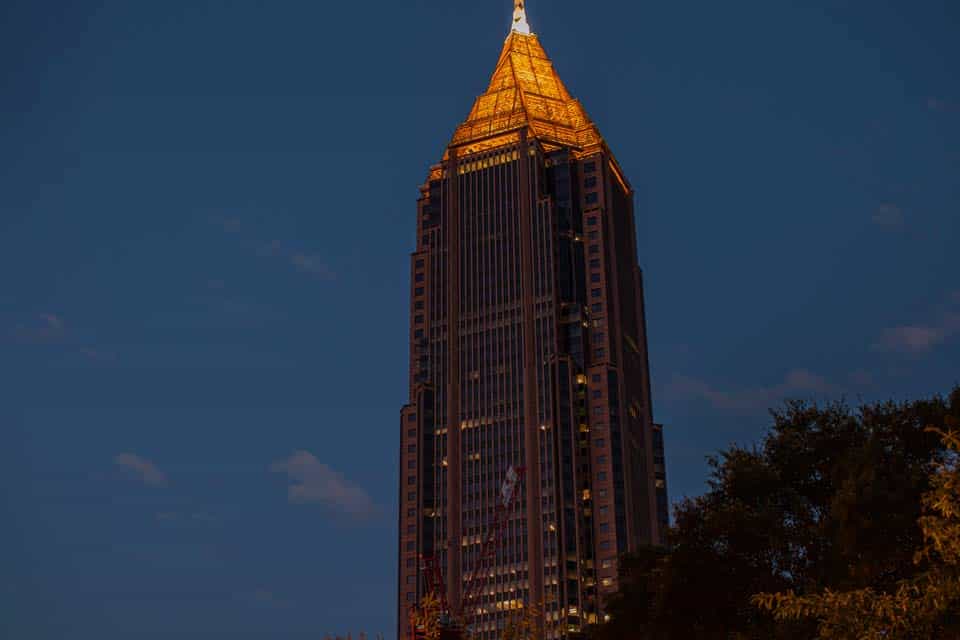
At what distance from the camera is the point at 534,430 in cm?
18400

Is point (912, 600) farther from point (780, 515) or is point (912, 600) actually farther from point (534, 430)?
point (534, 430)

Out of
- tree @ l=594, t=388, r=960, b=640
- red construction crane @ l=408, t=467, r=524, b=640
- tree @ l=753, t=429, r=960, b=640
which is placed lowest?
Result: tree @ l=753, t=429, r=960, b=640

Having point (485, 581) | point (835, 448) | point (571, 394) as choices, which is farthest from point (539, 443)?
point (835, 448)

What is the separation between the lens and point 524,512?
17950 cm

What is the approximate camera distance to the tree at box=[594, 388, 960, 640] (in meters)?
52.9

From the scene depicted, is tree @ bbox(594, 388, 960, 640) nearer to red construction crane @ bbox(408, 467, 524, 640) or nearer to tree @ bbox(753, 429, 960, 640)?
tree @ bbox(753, 429, 960, 640)

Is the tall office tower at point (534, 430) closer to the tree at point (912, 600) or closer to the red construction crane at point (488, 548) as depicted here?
the red construction crane at point (488, 548)

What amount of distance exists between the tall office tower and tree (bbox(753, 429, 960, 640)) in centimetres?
14051

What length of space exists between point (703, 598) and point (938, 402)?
1389cm

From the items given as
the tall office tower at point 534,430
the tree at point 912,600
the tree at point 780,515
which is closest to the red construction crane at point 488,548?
the tall office tower at point 534,430

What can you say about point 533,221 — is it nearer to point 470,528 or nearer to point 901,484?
point 470,528

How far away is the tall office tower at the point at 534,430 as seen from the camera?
17600cm

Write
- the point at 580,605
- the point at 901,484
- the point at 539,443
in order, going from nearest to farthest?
the point at 901,484
the point at 580,605
the point at 539,443

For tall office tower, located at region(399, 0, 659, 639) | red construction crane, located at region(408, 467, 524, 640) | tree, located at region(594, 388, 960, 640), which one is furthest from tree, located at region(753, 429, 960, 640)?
red construction crane, located at region(408, 467, 524, 640)
